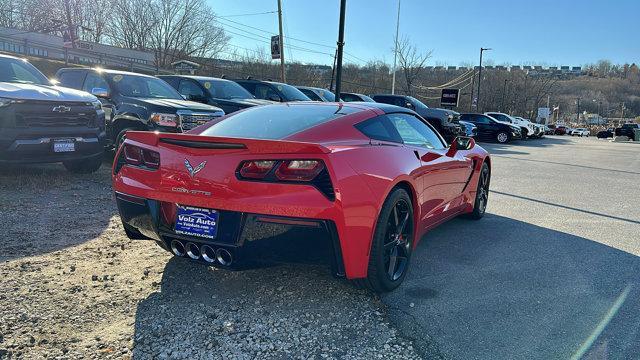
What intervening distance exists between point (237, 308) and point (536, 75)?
9893 cm

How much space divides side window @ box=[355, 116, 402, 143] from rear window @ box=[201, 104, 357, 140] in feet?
0.68

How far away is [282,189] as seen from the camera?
279 cm

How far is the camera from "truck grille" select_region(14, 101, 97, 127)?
19.0ft

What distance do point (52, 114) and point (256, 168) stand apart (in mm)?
4534

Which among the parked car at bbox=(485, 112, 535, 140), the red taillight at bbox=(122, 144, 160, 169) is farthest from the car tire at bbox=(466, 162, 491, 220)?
the parked car at bbox=(485, 112, 535, 140)

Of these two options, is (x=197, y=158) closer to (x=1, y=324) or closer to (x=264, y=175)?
(x=264, y=175)

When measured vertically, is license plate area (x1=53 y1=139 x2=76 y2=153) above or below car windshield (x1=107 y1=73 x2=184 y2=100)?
below

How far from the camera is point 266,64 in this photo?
2167 inches

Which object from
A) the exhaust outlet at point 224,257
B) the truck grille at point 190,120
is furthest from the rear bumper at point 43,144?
the exhaust outlet at point 224,257

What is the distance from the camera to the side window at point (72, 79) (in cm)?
850

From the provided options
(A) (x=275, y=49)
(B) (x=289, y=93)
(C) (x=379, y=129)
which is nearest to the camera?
(C) (x=379, y=129)

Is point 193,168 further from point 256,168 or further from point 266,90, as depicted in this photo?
point 266,90

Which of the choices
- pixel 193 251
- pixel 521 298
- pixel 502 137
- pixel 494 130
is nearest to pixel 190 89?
Result: pixel 193 251

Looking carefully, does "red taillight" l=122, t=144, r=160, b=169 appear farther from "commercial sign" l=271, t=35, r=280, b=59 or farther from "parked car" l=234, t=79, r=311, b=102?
"commercial sign" l=271, t=35, r=280, b=59
